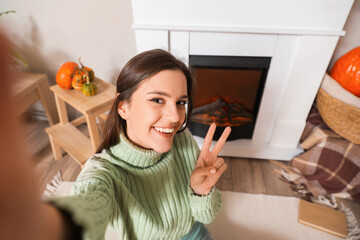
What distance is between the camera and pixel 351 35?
1510 mm

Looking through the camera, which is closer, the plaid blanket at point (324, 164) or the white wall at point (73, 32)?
the plaid blanket at point (324, 164)

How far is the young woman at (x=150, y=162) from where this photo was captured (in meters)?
0.69

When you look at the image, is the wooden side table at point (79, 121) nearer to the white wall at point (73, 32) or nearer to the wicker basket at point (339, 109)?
the white wall at point (73, 32)

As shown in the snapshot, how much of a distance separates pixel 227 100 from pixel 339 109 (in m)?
0.73

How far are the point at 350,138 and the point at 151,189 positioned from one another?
132 centimetres

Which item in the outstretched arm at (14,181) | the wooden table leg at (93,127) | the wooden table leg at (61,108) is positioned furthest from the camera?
the wooden table leg at (61,108)

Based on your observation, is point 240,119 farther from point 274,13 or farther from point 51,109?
point 51,109

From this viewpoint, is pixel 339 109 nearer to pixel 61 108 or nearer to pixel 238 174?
pixel 238 174

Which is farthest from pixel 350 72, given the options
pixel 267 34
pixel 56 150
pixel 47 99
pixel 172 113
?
pixel 47 99

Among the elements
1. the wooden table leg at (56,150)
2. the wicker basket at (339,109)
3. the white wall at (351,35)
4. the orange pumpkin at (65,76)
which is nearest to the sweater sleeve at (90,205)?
the orange pumpkin at (65,76)

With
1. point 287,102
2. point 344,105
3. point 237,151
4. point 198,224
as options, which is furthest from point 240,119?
point 198,224

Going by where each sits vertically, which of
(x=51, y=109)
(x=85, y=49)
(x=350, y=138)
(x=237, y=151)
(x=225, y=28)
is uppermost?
(x=225, y=28)

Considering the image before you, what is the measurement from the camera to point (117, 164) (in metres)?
0.74

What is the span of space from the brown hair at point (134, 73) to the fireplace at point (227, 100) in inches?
34.0
